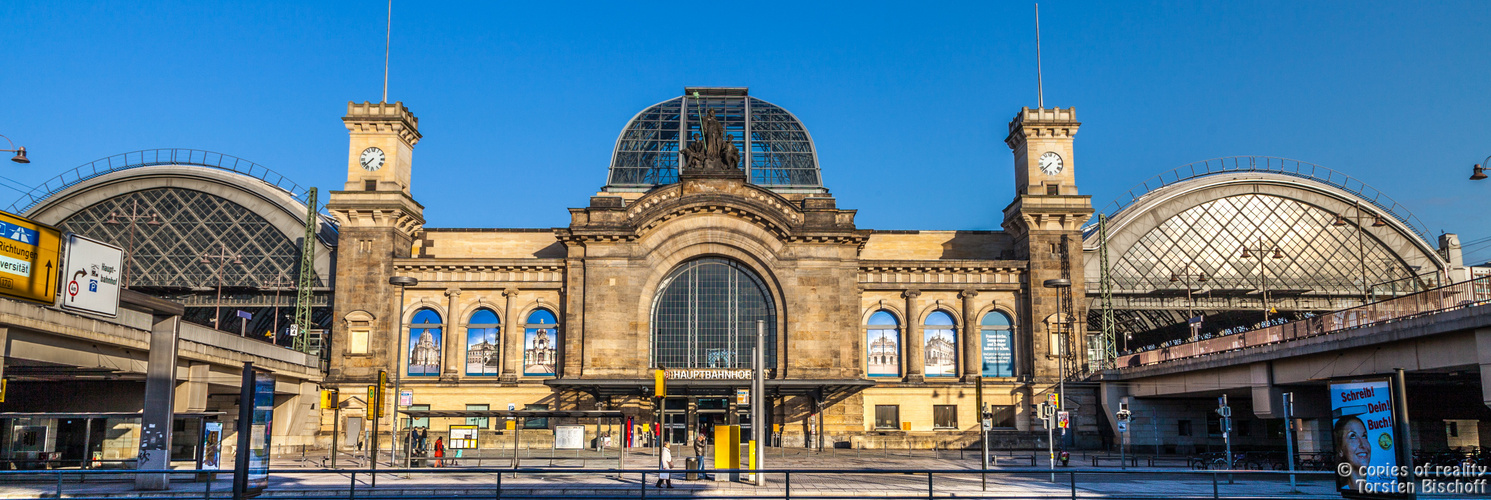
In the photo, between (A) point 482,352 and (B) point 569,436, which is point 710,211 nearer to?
(A) point 482,352

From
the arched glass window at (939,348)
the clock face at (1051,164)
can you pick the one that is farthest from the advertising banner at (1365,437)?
the clock face at (1051,164)

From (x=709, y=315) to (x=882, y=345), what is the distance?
1068 cm

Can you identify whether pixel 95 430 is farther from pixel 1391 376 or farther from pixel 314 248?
pixel 1391 376

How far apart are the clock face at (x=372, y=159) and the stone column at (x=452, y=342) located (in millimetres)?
8847

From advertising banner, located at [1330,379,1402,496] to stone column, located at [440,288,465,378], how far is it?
53.6 metres

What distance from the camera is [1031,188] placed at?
66625 mm

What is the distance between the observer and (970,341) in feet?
213

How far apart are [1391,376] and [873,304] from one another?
49.8 m

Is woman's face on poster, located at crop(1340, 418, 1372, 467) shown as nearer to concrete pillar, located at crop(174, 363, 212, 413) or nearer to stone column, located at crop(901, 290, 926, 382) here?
concrete pillar, located at crop(174, 363, 212, 413)

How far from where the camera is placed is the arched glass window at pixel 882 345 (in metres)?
64.9

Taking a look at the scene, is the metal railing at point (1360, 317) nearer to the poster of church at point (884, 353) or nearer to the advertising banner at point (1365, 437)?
the advertising banner at point (1365, 437)

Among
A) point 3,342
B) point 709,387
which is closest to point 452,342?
point 709,387

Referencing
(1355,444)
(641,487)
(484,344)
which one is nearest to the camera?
(1355,444)

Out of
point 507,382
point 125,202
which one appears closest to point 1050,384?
point 507,382
